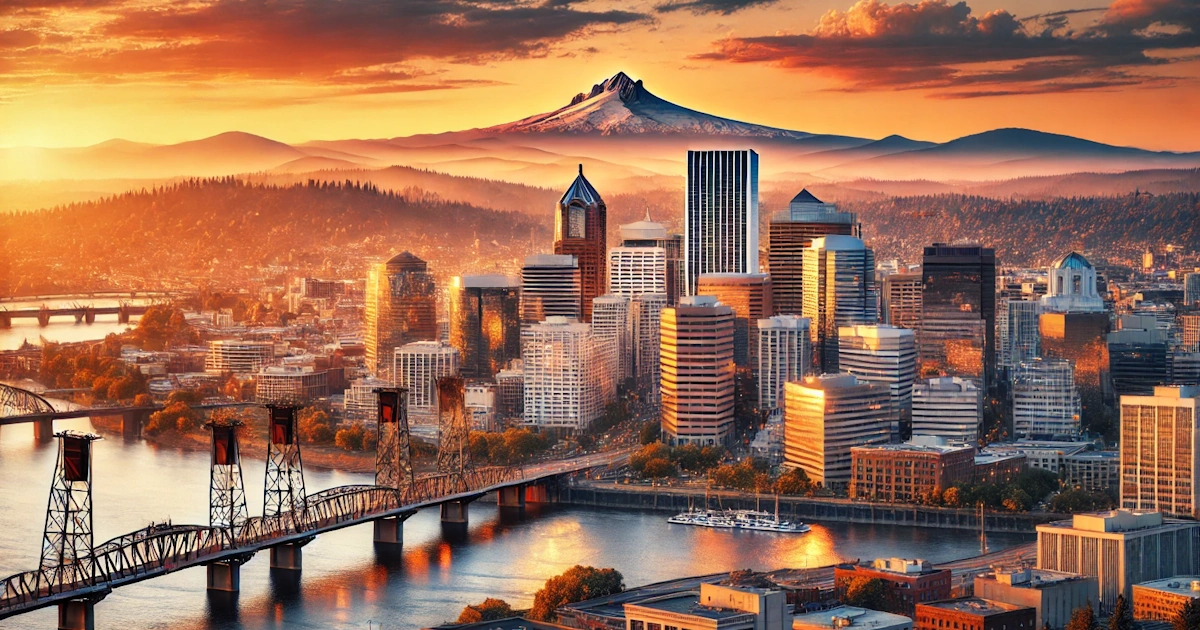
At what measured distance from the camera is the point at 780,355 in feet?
98.2

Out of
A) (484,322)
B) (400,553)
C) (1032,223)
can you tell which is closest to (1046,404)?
(484,322)

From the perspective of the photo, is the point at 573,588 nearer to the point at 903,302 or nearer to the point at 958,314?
the point at 958,314

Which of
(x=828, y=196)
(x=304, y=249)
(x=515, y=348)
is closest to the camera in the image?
(x=515, y=348)

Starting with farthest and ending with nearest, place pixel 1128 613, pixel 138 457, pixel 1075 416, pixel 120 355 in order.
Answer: pixel 120 355
pixel 1075 416
pixel 138 457
pixel 1128 613

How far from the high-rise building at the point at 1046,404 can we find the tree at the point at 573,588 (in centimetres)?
1141

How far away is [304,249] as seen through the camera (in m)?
49.7

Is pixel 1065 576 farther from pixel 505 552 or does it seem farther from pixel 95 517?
pixel 95 517

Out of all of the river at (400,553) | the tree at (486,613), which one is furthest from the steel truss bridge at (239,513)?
the tree at (486,613)

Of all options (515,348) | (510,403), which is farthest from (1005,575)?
(515,348)

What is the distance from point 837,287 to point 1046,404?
5705 mm

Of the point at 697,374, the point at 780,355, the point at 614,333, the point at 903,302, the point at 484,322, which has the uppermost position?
the point at 903,302

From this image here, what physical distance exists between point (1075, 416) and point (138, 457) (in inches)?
443

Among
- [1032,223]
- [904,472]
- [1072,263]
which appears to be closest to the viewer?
[904,472]

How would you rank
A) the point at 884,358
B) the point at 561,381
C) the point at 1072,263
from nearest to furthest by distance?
the point at 884,358 < the point at 561,381 < the point at 1072,263
